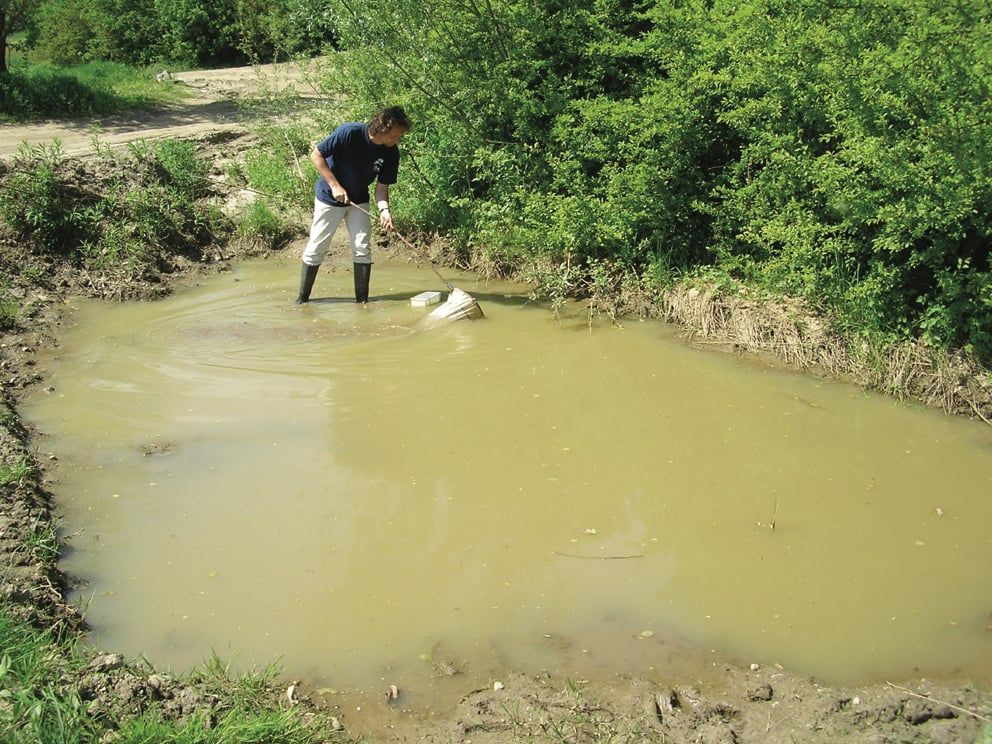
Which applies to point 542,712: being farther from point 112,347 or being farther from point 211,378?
point 112,347

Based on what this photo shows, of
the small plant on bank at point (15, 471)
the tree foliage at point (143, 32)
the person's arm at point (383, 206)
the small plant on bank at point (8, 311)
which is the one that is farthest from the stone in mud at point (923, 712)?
the tree foliage at point (143, 32)

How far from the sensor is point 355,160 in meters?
8.84

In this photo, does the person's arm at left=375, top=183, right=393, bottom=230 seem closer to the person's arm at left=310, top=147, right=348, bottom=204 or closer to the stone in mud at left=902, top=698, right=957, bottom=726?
the person's arm at left=310, top=147, right=348, bottom=204

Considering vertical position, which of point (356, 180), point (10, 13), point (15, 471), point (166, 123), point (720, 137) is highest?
point (10, 13)

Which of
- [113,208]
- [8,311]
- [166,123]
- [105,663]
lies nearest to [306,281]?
[8,311]

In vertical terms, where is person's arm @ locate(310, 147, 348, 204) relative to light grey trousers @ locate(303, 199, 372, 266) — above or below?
above

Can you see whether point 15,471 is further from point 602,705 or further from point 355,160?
point 355,160

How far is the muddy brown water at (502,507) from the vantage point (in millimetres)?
4465

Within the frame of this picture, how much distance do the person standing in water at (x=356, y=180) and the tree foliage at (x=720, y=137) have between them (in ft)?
4.10

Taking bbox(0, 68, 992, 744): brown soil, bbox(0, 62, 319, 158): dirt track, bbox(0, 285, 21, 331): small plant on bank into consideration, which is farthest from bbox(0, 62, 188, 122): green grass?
bbox(0, 68, 992, 744): brown soil

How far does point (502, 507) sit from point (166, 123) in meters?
11.7

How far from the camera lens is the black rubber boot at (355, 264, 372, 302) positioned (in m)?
9.31

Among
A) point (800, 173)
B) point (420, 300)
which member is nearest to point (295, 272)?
point (420, 300)

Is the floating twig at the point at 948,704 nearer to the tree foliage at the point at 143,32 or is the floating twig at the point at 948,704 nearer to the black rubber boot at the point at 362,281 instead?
the black rubber boot at the point at 362,281
